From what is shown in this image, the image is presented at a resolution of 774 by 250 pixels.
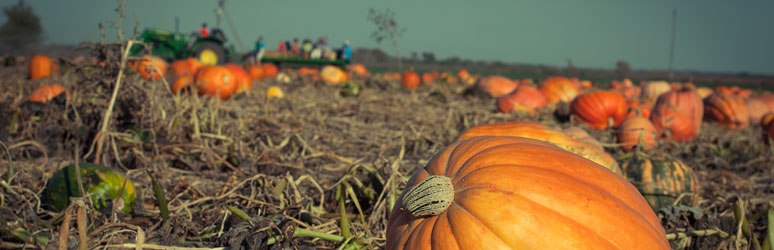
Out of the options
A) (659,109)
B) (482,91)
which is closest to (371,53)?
(482,91)

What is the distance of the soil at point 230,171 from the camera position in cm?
198

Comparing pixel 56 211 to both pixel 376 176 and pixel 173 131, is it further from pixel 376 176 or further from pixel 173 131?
pixel 376 176

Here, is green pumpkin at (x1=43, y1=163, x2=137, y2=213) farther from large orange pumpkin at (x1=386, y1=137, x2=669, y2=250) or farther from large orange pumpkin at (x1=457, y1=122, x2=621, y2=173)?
large orange pumpkin at (x1=457, y1=122, x2=621, y2=173)

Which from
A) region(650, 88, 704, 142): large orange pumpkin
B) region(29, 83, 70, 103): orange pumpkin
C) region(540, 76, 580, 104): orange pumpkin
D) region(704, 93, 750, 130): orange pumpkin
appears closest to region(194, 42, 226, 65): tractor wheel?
region(540, 76, 580, 104): orange pumpkin

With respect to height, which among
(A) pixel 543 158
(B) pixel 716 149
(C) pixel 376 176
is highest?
(A) pixel 543 158

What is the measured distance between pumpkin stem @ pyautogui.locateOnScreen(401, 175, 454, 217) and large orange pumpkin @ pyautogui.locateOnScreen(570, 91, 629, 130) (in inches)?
217

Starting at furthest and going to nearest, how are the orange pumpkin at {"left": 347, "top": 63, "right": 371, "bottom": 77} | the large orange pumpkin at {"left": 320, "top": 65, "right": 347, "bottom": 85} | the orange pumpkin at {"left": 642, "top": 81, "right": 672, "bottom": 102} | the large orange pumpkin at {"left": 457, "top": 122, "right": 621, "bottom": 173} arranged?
the orange pumpkin at {"left": 347, "top": 63, "right": 371, "bottom": 77}
the large orange pumpkin at {"left": 320, "top": 65, "right": 347, "bottom": 85}
the orange pumpkin at {"left": 642, "top": 81, "right": 672, "bottom": 102}
the large orange pumpkin at {"left": 457, "top": 122, "right": 621, "bottom": 173}

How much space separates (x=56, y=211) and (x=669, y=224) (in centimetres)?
304

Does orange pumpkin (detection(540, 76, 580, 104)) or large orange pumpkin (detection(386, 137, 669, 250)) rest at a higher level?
large orange pumpkin (detection(386, 137, 669, 250))

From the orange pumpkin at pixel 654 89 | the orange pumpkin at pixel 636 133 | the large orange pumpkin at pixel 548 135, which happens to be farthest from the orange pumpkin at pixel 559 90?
the large orange pumpkin at pixel 548 135

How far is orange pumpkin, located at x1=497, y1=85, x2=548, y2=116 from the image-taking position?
7.41 metres

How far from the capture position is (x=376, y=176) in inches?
98.8

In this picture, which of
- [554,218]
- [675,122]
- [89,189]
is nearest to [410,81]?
[675,122]

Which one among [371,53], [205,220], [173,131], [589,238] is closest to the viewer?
[589,238]
